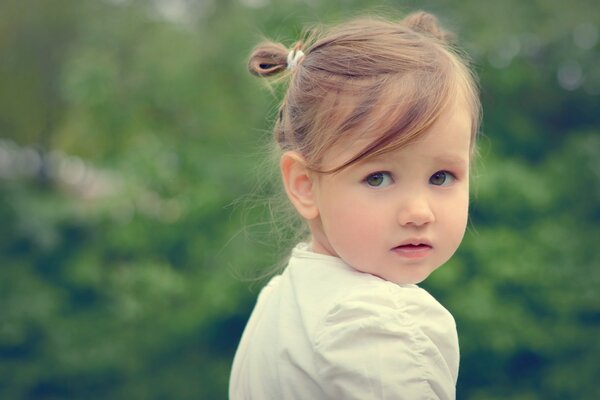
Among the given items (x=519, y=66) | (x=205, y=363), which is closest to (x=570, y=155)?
(x=519, y=66)

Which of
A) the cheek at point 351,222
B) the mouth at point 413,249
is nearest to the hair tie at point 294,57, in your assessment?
the cheek at point 351,222

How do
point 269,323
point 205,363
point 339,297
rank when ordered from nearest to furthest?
point 339,297 < point 269,323 < point 205,363

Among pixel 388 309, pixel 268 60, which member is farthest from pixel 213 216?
pixel 388 309

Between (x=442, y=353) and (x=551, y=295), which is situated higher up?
(x=551, y=295)

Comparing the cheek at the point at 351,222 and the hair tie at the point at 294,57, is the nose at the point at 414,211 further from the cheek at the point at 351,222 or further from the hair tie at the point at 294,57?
the hair tie at the point at 294,57

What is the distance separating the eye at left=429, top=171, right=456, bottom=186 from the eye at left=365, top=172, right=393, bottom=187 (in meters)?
0.08

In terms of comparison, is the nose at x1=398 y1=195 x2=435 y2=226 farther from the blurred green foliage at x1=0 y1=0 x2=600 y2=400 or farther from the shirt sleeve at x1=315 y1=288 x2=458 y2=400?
the blurred green foliage at x1=0 y1=0 x2=600 y2=400

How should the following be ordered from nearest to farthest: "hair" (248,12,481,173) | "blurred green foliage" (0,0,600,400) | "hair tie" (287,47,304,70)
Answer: "hair" (248,12,481,173), "hair tie" (287,47,304,70), "blurred green foliage" (0,0,600,400)

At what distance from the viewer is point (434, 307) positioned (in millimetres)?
1443

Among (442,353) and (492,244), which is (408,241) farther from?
(492,244)

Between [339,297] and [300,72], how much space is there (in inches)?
18.4

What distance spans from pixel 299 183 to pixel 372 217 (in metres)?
0.21

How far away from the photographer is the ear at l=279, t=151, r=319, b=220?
5.27ft

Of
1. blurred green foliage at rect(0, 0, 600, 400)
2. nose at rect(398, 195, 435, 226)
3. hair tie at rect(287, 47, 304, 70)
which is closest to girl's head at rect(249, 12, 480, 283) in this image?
nose at rect(398, 195, 435, 226)
